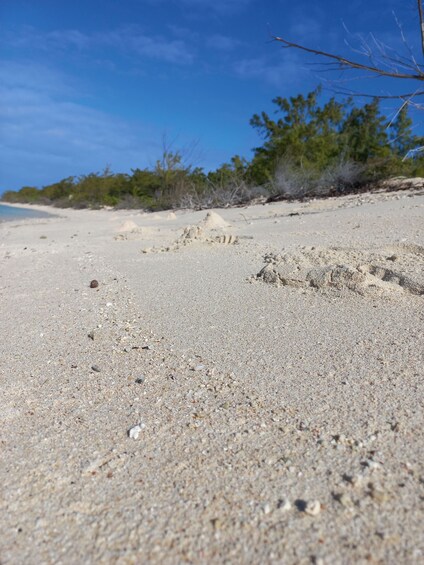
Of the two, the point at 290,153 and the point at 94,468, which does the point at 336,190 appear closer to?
the point at 290,153

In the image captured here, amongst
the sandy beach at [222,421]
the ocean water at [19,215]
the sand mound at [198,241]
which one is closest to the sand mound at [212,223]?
the sand mound at [198,241]

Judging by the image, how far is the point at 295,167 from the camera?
11875mm

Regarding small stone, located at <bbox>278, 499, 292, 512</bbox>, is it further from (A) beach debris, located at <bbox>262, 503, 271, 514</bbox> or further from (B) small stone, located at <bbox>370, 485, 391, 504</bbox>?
(B) small stone, located at <bbox>370, 485, 391, 504</bbox>

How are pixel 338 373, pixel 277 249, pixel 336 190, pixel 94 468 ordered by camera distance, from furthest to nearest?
1. pixel 336 190
2. pixel 277 249
3. pixel 338 373
4. pixel 94 468

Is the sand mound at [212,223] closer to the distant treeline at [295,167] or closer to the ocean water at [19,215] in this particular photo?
the distant treeline at [295,167]

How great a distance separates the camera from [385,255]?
8.20ft

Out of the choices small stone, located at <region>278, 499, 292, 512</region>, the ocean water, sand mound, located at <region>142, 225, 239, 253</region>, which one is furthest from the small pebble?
the ocean water

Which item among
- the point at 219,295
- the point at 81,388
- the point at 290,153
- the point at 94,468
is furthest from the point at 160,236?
the point at 290,153

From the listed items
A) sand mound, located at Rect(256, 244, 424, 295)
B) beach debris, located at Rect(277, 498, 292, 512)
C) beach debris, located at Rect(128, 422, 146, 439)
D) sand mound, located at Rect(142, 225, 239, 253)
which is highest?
sand mound, located at Rect(256, 244, 424, 295)

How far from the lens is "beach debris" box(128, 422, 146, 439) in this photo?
41.4 inches

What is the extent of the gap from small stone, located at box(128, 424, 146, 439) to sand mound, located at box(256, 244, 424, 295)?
1.23 m

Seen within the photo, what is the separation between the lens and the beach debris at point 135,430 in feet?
3.45

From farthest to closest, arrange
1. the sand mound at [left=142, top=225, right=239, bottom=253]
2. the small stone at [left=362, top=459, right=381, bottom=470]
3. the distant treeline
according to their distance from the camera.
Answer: the distant treeline
the sand mound at [left=142, top=225, right=239, bottom=253]
the small stone at [left=362, top=459, right=381, bottom=470]

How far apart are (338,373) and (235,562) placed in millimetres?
724
